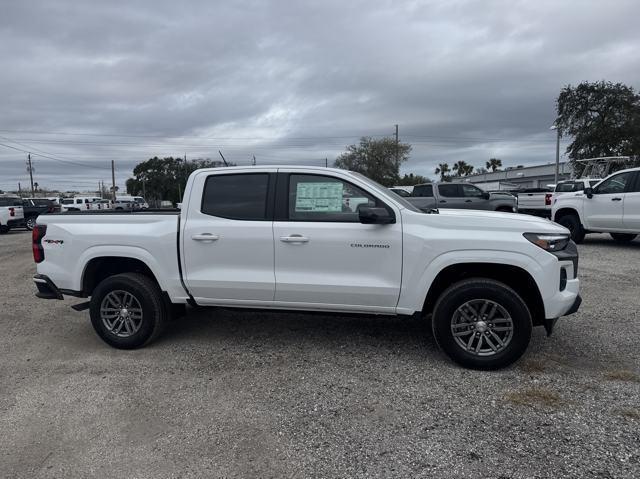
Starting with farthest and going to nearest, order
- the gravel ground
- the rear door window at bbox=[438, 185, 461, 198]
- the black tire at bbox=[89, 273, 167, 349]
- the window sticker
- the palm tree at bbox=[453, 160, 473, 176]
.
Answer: the palm tree at bbox=[453, 160, 473, 176] < the rear door window at bbox=[438, 185, 461, 198] < the black tire at bbox=[89, 273, 167, 349] < the window sticker < the gravel ground

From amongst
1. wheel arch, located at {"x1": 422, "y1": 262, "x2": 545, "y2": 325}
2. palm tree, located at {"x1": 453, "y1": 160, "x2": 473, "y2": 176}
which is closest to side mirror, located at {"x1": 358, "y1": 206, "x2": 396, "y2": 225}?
wheel arch, located at {"x1": 422, "y1": 262, "x2": 545, "y2": 325}

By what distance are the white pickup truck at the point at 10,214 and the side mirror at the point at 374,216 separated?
21459 mm

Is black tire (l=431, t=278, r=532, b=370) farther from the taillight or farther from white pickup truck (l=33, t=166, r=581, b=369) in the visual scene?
the taillight

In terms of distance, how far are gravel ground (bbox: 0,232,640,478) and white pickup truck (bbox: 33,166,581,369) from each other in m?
0.45

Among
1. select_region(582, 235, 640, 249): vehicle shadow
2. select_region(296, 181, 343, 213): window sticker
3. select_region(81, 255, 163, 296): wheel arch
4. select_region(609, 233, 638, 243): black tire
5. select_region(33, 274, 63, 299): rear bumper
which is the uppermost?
select_region(296, 181, 343, 213): window sticker

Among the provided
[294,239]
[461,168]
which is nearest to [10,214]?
[294,239]

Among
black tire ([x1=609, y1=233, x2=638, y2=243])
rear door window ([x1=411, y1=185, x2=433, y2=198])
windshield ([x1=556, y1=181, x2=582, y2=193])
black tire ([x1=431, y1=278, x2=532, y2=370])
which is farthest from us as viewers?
windshield ([x1=556, y1=181, x2=582, y2=193])

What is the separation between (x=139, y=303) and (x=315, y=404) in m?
2.13

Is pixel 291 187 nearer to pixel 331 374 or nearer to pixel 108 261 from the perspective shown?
pixel 331 374

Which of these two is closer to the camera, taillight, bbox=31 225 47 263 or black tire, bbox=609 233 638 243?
taillight, bbox=31 225 47 263

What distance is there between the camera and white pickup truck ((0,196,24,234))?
20766mm

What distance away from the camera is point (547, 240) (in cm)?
402

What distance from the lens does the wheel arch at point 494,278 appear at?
4.17m

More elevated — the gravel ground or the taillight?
the taillight
